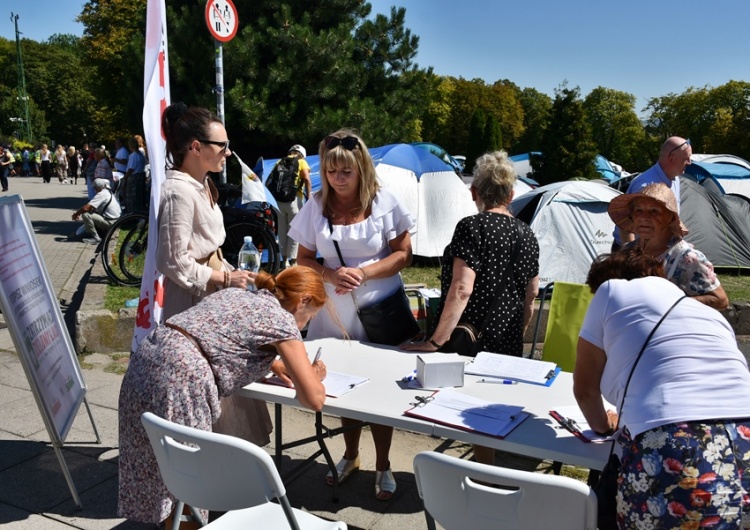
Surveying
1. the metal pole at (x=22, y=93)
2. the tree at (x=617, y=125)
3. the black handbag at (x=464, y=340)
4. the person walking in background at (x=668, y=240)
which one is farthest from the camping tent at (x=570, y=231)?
the metal pole at (x=22, y=93)

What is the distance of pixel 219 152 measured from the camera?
2953mm

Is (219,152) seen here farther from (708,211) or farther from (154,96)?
(708,211)

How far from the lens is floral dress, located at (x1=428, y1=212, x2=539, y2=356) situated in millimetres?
2920

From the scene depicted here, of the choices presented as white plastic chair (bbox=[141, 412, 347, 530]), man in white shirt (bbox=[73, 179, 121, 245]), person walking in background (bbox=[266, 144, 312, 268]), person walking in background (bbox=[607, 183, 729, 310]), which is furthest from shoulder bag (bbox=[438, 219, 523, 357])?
man in white shirt (bbox=[73, 179, 121, 245])

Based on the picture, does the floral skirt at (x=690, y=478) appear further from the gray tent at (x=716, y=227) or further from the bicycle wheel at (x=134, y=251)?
the gray tent at (x=716, y=227)

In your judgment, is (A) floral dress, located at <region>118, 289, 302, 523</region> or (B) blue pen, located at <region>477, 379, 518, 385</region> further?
(B) blue pen, located at <region>477, 379, 518, 385</region>

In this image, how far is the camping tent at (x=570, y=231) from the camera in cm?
788

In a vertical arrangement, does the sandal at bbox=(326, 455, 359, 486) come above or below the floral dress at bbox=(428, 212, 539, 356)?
below

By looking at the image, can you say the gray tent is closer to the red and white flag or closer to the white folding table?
the white folding table

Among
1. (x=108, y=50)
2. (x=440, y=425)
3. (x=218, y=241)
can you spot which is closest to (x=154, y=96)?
(x=218, y=241)

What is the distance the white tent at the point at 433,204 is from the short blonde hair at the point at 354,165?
5.65 meters

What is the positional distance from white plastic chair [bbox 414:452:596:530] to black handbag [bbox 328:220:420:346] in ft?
4.53

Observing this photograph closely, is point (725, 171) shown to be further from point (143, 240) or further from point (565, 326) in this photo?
point (565, 326)

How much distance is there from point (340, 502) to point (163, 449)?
134 centimetres
